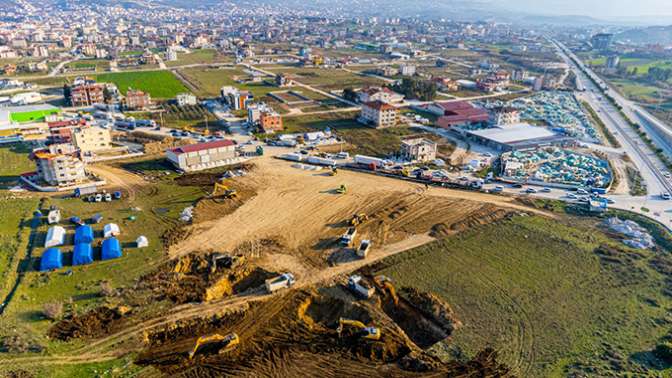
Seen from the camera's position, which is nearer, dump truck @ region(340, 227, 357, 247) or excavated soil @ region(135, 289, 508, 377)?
excavated soil @ region(135, 289, 508, 377)

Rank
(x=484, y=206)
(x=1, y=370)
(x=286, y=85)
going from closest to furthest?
(x=1, y=370) → (x=484, y=206) → (x=286, y=85)

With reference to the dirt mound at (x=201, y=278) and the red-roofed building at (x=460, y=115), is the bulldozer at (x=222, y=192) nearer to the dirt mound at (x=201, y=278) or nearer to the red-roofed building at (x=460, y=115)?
the dirt mound at (x=201, y=278)

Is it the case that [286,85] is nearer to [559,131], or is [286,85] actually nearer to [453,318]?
[559,131]

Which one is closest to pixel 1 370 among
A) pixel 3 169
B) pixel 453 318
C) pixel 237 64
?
pixel 453 318

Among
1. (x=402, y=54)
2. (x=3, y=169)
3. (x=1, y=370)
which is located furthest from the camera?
(x=402, y=54)

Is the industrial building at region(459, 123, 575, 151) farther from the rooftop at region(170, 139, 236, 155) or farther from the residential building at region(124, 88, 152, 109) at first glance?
the residential building at region(124, 88, 152, 109)

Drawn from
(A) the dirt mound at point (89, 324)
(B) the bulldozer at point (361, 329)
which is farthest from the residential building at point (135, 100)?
(B) the bulldozer at point (361, 329)

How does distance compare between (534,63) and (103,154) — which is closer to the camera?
(103,154)

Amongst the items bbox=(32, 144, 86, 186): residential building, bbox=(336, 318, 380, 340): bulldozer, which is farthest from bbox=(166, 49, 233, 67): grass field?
bbox=(336, 318, 380, 340): bulldozer
